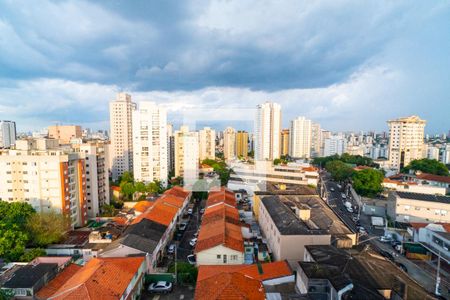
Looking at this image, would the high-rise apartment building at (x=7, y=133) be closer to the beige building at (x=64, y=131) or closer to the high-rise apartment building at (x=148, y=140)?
the beige building at (x=64, y=131)

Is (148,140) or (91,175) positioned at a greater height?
(148,140)

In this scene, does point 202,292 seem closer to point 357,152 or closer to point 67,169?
point 67,169

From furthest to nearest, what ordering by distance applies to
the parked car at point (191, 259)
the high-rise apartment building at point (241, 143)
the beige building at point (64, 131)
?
the high-rise apartment building at point (241, 143), the beige building at point (64, 131), the parked car at point (191, 259)

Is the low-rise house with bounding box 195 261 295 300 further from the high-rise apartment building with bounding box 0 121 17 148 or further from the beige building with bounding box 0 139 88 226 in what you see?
the high-rise apartment building with bounding box 0 121 17 148

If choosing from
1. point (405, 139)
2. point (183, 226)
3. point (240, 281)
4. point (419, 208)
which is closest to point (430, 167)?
point (405, 139)

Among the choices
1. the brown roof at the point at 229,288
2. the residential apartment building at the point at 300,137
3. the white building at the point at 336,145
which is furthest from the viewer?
the white building at the point at 336,145

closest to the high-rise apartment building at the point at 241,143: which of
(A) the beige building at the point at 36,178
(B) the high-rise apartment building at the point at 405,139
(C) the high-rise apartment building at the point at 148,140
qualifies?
(B) the high-rise apartment building at the point at 405,139

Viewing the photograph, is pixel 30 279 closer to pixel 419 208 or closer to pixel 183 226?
pixel 183 226
